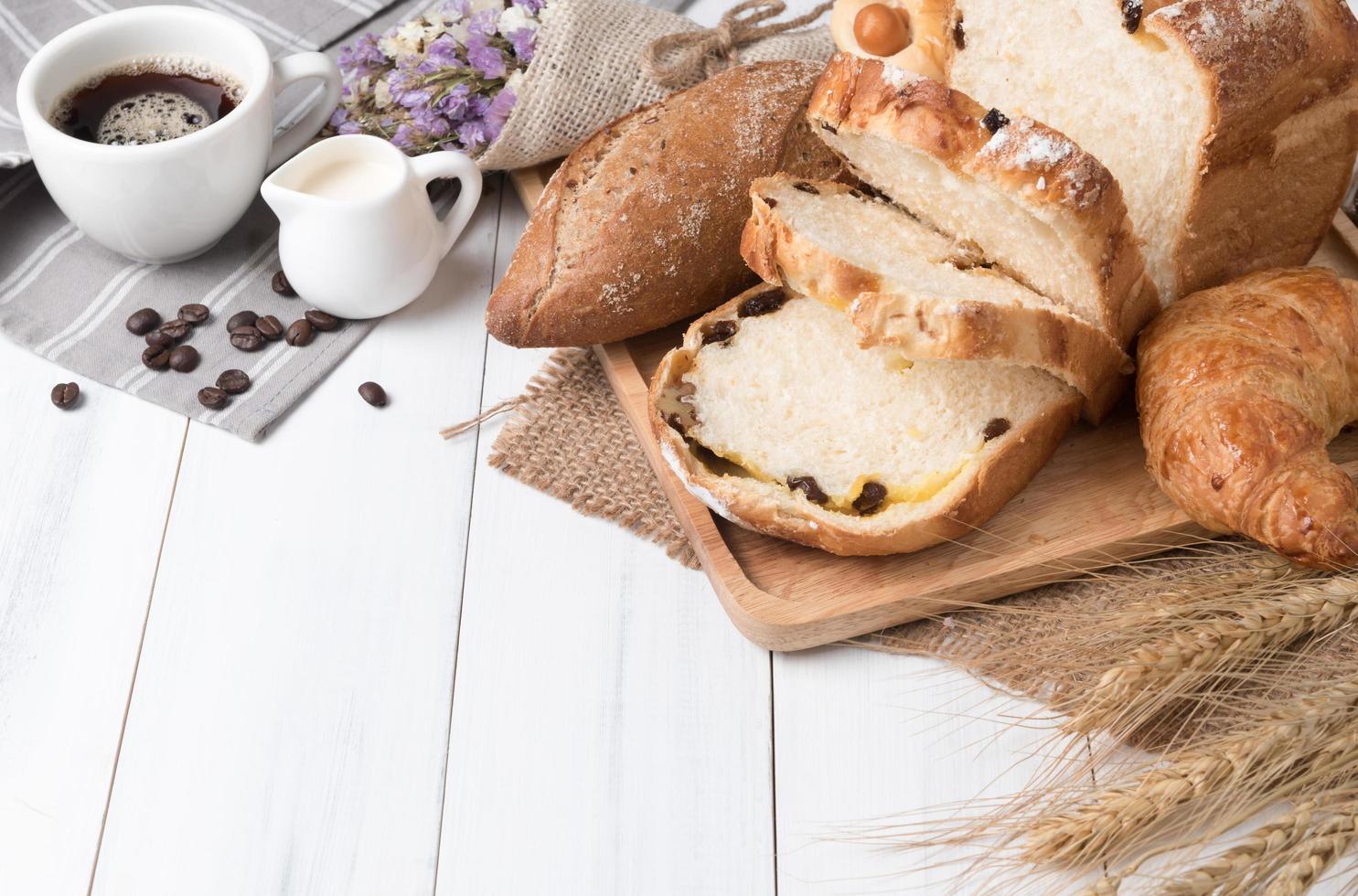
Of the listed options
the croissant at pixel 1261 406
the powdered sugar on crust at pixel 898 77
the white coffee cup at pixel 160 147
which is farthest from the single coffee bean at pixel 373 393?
the croissant at pixel 1261 406

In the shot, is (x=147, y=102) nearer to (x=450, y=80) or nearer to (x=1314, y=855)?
(x=450, y=80)

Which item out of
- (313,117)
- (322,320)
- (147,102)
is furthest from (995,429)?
(147,102)

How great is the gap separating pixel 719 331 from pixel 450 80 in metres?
1.11

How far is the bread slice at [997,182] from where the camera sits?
86.3 inches

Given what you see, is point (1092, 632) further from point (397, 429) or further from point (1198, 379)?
point (397, 429)

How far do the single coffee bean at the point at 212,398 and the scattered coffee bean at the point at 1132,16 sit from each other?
191 centimetres

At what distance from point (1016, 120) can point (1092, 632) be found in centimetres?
86

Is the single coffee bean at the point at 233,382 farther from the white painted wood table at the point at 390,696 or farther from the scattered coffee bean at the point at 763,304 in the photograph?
the scattered coffee bean at the point at 763,304

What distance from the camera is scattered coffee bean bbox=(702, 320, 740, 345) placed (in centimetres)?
251

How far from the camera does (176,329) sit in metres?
2.84

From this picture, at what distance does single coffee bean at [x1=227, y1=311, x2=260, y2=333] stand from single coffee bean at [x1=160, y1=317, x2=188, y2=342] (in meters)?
0.09

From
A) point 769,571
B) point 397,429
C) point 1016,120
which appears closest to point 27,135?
point 397,429

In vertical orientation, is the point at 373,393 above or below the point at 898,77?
below

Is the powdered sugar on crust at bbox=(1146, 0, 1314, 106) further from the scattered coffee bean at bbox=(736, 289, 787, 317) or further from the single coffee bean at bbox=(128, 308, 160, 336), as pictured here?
the single coffee bean at bbox=(128, 308, 160, 336)
